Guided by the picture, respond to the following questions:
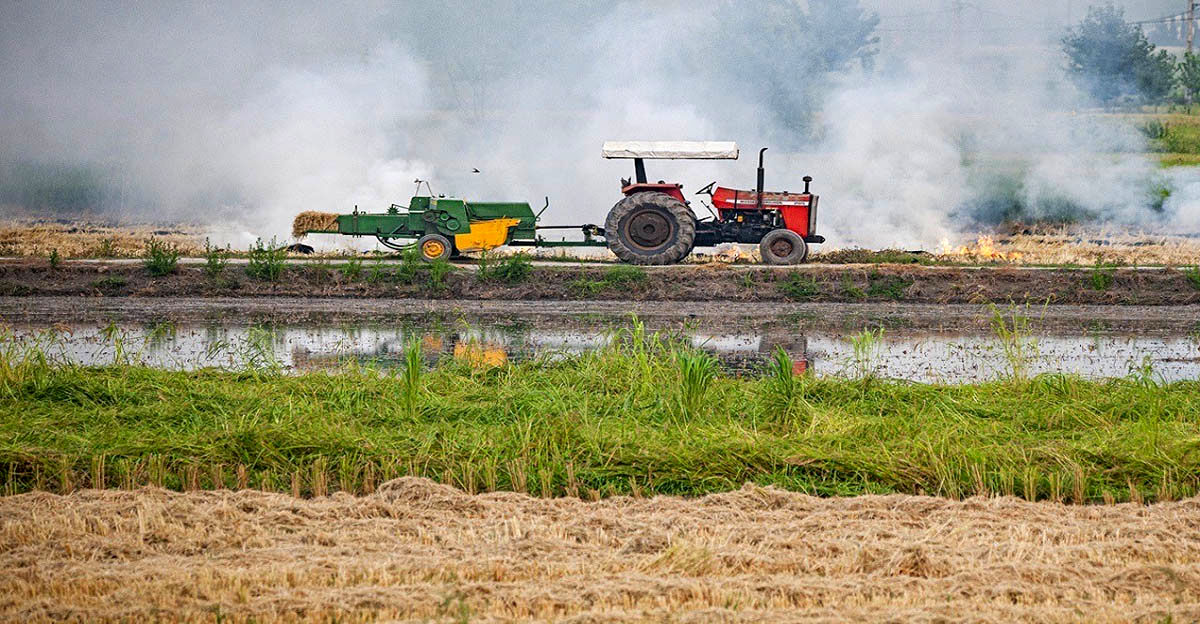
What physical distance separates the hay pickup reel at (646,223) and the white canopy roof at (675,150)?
0.05ft

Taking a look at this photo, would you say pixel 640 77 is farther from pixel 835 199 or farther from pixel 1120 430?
pixel 1120 430

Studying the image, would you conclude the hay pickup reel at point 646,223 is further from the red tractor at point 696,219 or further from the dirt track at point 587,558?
the dirt track at point 587,558

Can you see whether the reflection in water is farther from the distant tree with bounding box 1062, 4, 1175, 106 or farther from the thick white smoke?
the distant tree with bounding box 1062, 4, 1175, 106

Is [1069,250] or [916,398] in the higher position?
[1069,250]

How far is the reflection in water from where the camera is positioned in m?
10.6

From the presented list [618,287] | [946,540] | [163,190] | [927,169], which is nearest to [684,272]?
[618,287]

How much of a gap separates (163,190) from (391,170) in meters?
8.63

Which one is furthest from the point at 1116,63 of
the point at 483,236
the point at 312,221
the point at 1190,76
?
the point at 312,221

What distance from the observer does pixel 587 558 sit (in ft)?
17.0

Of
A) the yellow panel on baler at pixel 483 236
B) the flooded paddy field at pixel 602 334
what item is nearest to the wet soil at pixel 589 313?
the flooded paddy field at pixel 602 334

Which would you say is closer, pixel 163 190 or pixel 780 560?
pixel 780 560

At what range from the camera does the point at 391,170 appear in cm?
2673

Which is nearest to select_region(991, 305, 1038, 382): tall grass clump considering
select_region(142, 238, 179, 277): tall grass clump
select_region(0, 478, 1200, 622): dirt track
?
select_region(0, 478, 1200, 622): dirt track

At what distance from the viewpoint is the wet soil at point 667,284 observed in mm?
16719
